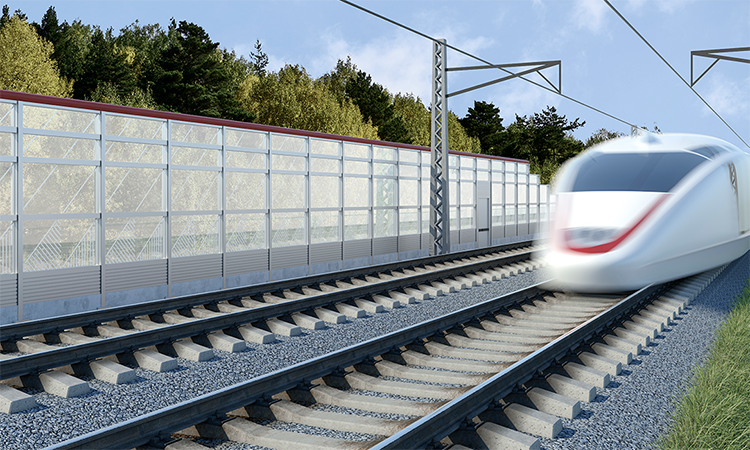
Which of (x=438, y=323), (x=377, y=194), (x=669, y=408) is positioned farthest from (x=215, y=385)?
(x=377, y=194)

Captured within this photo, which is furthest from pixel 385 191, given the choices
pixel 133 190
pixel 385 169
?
pixel 133 190

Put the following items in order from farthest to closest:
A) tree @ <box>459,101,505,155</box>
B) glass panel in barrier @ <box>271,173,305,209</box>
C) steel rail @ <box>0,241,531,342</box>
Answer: tree @ <box>459,101,505,155</box>
glass panel in barrier @ <box>271,173,305,209</box>
steel rail @ <box>0,241,531,342</box>

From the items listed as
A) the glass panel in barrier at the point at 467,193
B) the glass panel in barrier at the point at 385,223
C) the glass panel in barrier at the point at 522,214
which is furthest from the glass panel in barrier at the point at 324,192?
the glass panel in barrier at the point at 385,223

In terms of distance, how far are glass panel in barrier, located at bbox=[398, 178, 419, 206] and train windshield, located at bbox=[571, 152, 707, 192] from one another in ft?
29.7

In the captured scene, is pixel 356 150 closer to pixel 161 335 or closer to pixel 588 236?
pixel 588 236

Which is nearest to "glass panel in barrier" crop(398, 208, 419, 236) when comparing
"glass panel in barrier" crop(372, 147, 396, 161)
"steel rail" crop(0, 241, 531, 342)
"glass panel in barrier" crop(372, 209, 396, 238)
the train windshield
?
"glass panel in barrier" crop(372, 209, 396, 238)

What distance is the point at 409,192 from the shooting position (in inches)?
757

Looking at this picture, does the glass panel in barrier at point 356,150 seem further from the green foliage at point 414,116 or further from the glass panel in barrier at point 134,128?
the green foliage at point 414,116

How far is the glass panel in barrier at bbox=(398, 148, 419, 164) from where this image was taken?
1846 centimetres

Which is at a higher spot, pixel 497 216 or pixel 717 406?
pixel 497 216

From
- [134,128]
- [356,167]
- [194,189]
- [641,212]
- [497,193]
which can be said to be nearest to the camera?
[641,212]

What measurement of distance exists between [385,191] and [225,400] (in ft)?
45.2

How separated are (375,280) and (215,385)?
6283 millimetres

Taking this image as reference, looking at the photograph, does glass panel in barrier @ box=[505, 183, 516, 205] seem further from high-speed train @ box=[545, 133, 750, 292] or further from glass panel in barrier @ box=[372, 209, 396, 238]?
high-speed train @ box=[545, 133, 750, 292]
